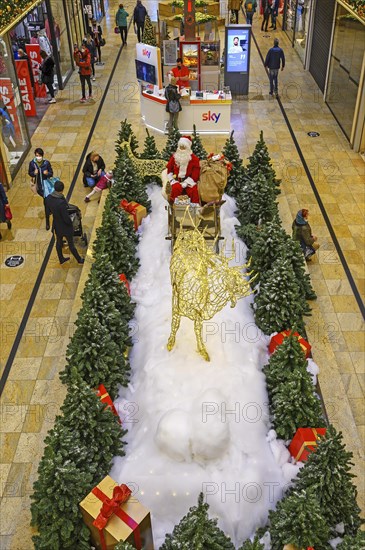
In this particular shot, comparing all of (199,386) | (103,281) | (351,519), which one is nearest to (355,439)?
(351,519)

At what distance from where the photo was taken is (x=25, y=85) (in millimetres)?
14203

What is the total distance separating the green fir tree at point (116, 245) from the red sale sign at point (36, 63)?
9.28 metres

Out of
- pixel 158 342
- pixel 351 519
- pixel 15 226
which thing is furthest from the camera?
pixel 15 226

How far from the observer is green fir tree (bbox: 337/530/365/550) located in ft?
14.4

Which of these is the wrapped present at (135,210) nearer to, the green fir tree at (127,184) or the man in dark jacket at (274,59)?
the green fir tree at (127,184)

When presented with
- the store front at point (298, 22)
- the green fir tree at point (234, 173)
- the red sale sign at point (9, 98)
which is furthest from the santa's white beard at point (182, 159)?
the store front at point (298, 22)

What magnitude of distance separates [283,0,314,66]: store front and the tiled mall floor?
1.77m

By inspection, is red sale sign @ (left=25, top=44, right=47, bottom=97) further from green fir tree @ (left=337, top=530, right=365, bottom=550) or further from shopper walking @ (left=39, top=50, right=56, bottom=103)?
green fir tree @ (left=337, top=530, right=365, bottom=550)

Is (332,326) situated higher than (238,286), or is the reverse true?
(238,286)

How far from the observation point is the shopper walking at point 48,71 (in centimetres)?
1491

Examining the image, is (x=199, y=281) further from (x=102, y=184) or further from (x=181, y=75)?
(x=181, y=75)

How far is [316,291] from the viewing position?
8.55m

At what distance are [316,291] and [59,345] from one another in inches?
151

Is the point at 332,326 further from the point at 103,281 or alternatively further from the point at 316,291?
the point at 103,281
